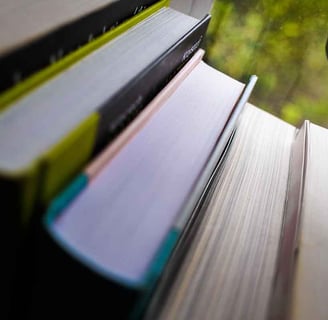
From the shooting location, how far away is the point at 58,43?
36 centimetres

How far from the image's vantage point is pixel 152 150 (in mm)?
380

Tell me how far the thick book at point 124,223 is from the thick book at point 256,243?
0.09 m

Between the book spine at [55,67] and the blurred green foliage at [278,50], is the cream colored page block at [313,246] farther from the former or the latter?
the book spine at [55,67]

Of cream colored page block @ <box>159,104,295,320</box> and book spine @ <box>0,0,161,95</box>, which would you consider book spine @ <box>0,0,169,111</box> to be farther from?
cream colored page block @ <box>159,104,295,320</box>

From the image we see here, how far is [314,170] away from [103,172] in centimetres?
39

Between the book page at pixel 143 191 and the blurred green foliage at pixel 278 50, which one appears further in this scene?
the blurred green foliage at pixel 278 50

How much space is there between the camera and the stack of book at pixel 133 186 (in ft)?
0.92

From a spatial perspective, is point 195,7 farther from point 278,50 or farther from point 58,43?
point 58,43

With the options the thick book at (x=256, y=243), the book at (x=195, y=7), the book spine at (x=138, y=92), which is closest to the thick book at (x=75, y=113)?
the book spine at (x=138, y=92)

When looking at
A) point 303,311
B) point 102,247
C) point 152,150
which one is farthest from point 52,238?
point 303,311

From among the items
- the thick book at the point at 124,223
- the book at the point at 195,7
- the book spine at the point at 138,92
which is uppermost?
the book at the point at 195,7

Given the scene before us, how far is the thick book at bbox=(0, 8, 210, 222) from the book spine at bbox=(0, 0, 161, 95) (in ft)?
0.06

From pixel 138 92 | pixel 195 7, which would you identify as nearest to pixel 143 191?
pixel 138 92

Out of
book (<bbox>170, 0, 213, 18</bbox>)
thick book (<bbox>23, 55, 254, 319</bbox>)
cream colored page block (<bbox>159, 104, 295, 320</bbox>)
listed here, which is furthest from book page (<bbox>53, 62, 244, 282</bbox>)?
book (<bbox>170, 0, 213, 18</bbox>)
